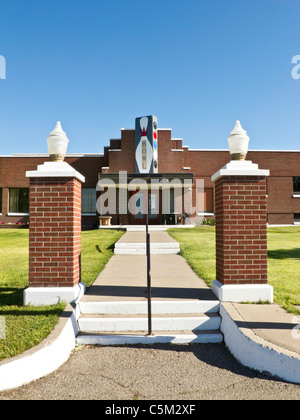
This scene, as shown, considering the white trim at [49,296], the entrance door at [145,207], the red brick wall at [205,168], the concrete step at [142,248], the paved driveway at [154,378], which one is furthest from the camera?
the red brick wall at [205,168]

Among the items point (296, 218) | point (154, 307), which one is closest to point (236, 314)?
point (154, 307)

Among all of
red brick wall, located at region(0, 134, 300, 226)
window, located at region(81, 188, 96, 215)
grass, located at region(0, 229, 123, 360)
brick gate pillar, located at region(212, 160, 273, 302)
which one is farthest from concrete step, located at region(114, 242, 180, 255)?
window, located at region(81, 188, 96, 215)

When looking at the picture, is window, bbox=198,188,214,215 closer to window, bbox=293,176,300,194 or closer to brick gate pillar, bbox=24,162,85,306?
window, bbox=293,176,300,194

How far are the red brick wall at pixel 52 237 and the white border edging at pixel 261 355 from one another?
2.54 metres

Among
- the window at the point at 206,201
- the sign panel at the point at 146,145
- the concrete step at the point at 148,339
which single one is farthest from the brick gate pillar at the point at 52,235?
the window at the point at 206,201

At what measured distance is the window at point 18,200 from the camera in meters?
27.6

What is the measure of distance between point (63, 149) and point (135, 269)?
11.7ft

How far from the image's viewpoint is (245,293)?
5.06 m

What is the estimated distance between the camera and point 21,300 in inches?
211

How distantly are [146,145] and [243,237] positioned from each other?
2041 centimetres

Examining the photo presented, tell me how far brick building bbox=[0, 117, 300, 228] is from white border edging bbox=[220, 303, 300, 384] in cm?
2070

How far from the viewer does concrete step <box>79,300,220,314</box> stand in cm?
489

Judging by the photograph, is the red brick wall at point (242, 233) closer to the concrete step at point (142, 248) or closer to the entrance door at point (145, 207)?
the concrete step at point (142, 248)

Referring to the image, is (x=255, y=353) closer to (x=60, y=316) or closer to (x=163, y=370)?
(x=163, y=370)
